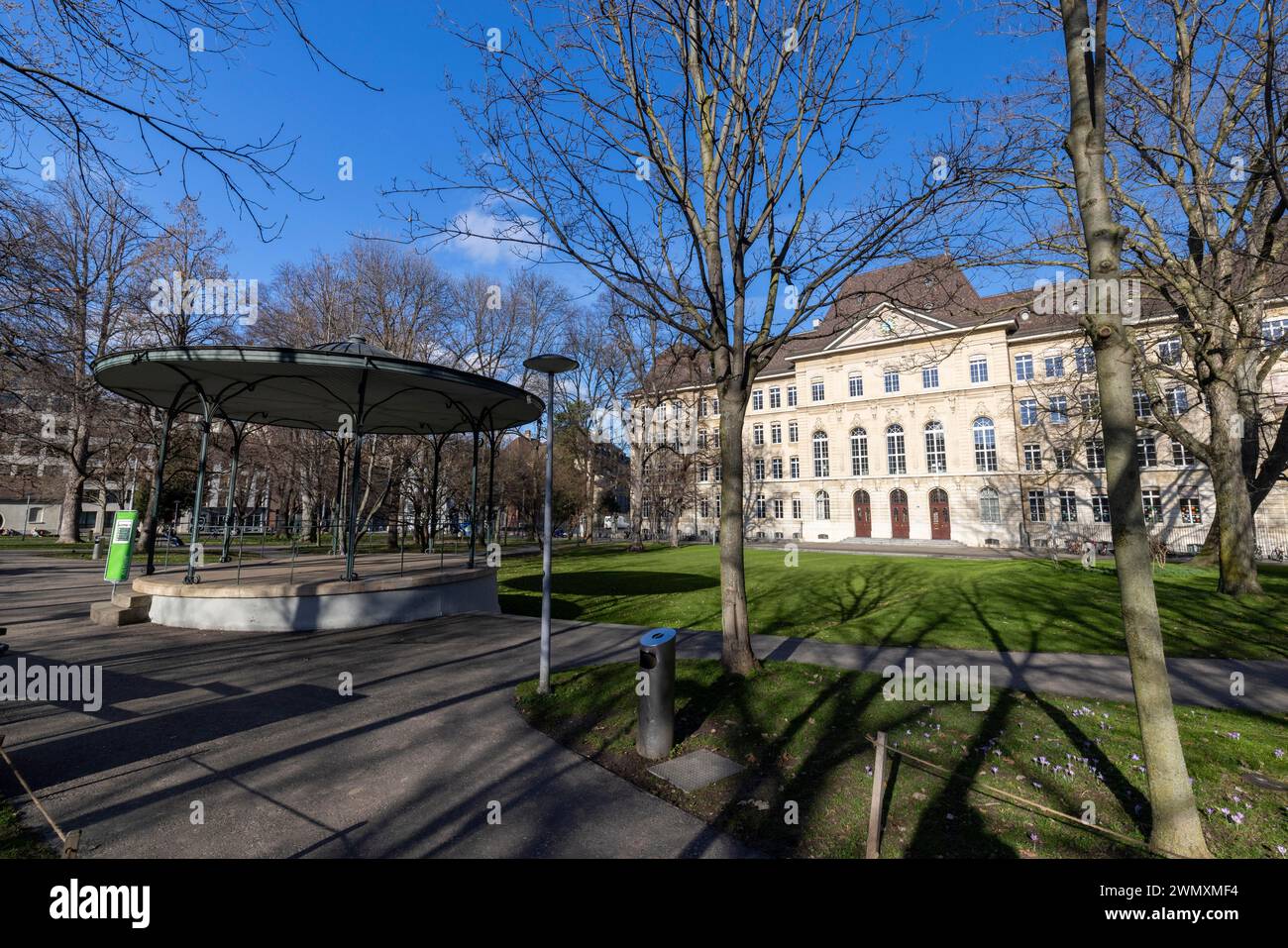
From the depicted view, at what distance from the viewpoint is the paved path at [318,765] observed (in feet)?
12.1

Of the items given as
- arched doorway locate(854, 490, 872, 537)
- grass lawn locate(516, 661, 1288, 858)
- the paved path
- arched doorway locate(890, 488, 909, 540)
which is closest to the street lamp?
grass lawn locate(516, 661, 1288, 858)

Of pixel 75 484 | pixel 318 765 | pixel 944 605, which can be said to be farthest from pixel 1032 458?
pixel 75 484

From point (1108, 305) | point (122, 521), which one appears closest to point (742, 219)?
point (1108, 305)

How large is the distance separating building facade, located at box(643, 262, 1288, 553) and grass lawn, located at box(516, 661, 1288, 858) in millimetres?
27773

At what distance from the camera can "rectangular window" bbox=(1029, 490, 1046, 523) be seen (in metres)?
41.2

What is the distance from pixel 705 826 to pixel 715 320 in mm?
6249

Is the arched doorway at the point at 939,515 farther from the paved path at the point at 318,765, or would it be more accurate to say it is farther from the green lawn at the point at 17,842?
the green lawn at the point at 17,842

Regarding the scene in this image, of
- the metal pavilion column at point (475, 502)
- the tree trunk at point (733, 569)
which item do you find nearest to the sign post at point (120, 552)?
the metal pavilion column at point (475, 502)

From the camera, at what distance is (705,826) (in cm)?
399

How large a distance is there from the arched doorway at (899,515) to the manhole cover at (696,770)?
153ft
